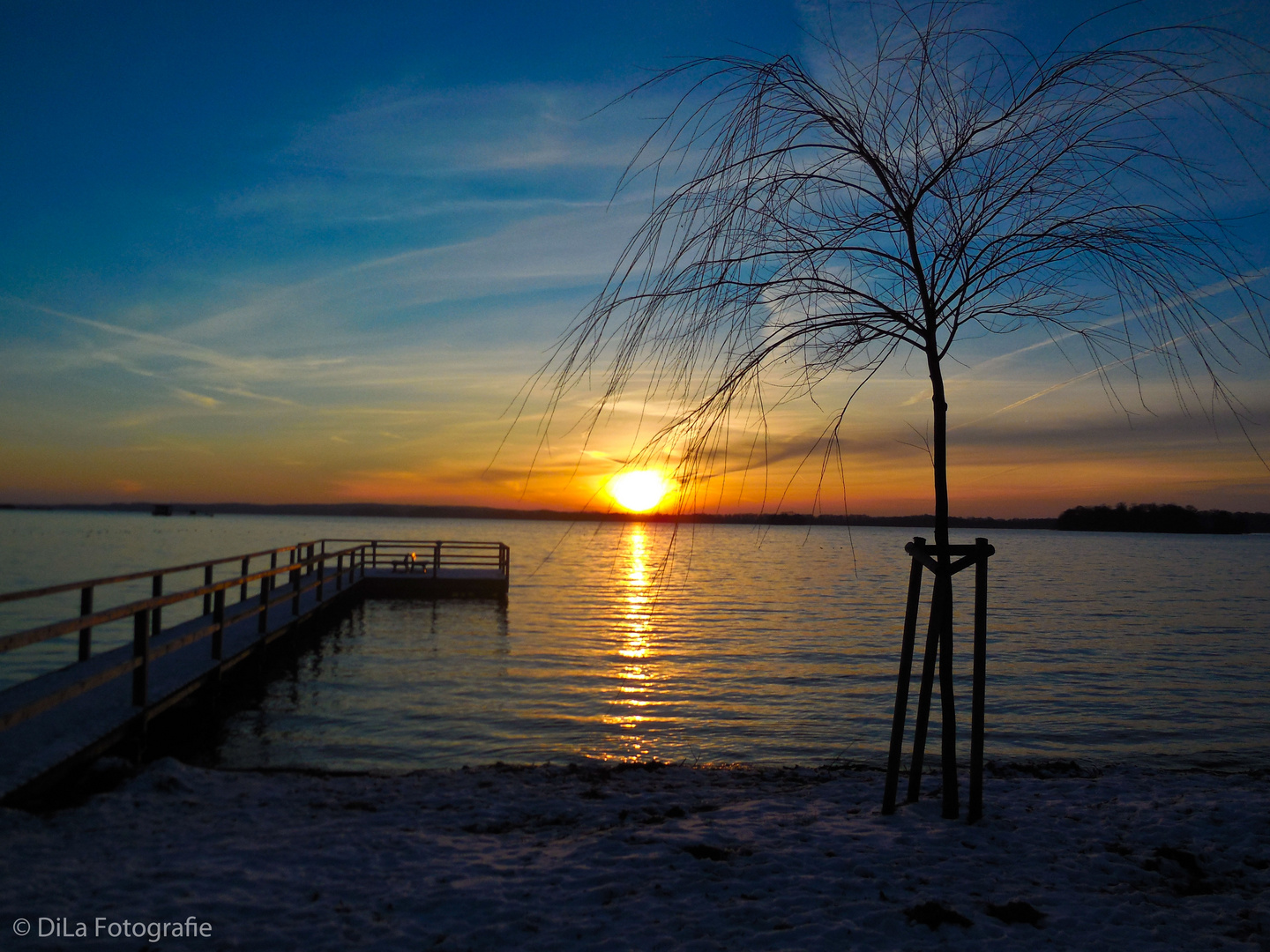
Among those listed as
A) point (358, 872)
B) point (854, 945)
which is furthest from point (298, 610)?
point (854, 945)

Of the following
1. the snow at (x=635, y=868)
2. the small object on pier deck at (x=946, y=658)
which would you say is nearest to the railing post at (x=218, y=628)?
the snow at (x=635, y=868)

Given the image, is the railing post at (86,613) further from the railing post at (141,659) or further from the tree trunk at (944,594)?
the tree trunk at (944,594)

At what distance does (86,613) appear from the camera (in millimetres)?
7520

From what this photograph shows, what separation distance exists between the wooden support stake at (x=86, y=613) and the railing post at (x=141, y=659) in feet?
1.34

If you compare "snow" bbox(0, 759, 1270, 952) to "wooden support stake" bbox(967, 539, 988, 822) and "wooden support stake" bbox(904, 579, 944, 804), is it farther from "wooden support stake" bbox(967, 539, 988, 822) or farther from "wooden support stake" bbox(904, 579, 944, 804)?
"wooden support stake" bbox(904, 579, 944, 804)

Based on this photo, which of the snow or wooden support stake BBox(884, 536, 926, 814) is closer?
the snow

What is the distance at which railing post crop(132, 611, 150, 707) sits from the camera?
23.6 ft

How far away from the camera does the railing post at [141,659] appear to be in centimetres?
720

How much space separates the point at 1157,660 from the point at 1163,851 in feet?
54.5

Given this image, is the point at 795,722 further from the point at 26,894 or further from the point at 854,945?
the point at 26,894

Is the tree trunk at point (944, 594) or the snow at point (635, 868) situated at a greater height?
the tree trunk at point (944, 594)

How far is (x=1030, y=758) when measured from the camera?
961 cm

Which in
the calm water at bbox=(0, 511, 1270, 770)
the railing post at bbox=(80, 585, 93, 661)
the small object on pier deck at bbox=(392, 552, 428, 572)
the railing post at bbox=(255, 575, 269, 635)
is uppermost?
the railing post at bbox=(80, 585, 93, 661)

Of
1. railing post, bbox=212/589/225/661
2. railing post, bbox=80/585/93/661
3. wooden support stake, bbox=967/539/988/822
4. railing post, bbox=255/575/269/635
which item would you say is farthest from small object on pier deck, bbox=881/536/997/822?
railing post, bbox=255/575/269/635
